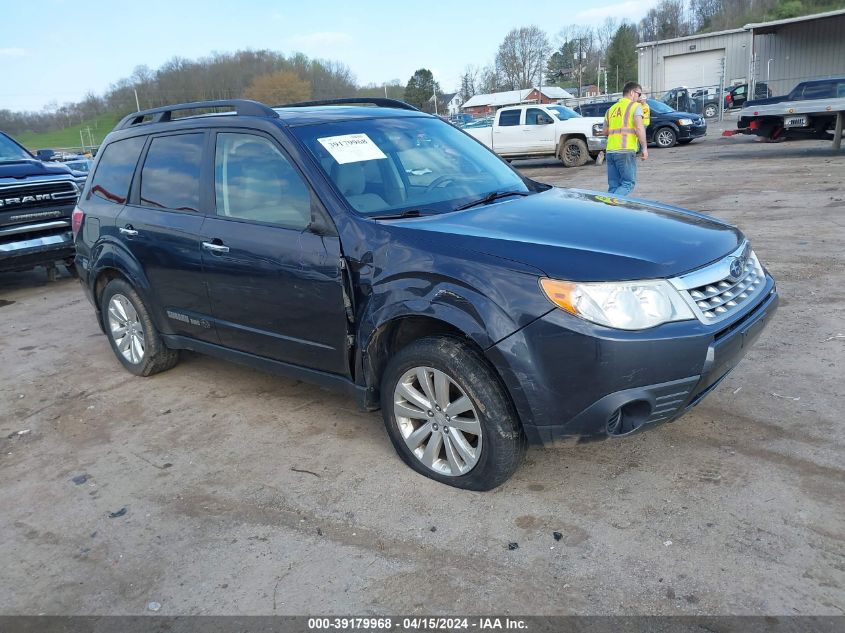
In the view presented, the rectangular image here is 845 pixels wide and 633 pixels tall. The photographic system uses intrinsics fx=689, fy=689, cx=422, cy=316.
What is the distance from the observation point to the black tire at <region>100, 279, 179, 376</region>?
16.4 ft

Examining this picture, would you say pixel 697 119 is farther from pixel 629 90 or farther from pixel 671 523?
pixel 671 523

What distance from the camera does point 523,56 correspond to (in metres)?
103

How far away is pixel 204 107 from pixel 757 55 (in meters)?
46.4

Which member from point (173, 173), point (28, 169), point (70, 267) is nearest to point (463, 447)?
point (173, 173)

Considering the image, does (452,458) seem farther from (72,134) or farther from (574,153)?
(72,134)

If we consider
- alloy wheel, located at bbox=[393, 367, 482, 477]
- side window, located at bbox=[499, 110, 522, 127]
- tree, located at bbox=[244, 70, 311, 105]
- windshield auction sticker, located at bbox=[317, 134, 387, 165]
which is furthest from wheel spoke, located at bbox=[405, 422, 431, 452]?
tree, located at bbox=[244, 70, 311, 105]

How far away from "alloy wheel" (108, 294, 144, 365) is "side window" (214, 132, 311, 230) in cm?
146

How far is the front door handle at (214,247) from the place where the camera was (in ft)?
13.3

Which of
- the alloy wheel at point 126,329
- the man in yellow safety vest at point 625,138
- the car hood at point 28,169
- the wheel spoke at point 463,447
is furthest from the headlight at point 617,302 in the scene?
the car hood at point 28,169

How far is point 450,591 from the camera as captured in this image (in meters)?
2.67

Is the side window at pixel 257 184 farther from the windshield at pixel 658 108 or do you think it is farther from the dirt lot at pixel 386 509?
the windshield at pixel 658 108

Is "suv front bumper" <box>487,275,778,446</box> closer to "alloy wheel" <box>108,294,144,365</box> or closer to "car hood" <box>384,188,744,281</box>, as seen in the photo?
"car hood" <box>384,188,744,281</box>

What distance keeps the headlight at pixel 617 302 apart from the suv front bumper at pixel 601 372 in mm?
37

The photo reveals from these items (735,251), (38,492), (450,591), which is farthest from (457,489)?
(38,492)
